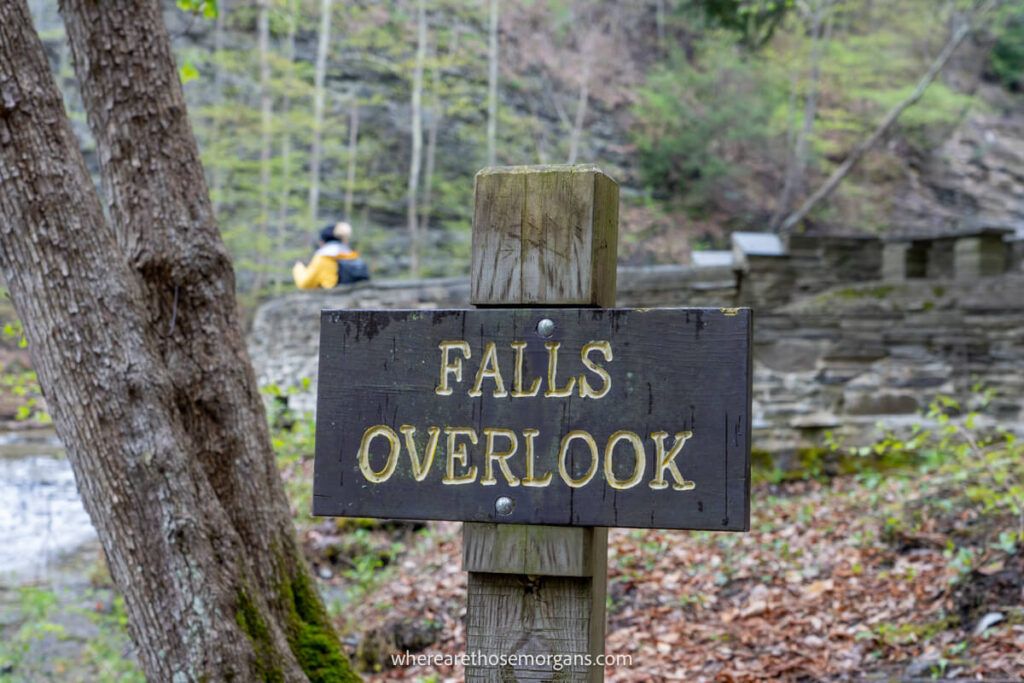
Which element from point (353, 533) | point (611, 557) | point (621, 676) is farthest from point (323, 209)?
point (621, 676)

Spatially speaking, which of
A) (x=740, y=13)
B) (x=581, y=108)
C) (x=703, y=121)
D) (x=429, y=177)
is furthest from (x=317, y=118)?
(x=740, y=13)

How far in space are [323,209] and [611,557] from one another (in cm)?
1957

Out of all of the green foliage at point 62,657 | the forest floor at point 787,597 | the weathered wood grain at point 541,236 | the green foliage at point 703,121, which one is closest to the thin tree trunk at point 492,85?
the green foliage at point 703,121

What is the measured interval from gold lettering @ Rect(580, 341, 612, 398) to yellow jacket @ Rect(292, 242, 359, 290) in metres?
11.3

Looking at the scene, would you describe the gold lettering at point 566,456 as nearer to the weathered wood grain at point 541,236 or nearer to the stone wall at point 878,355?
the weathered wood grain at point 541,236

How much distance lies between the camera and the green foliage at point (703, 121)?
77.3 ft

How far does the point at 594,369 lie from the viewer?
6.41 feet

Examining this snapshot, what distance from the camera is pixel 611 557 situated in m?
6.57

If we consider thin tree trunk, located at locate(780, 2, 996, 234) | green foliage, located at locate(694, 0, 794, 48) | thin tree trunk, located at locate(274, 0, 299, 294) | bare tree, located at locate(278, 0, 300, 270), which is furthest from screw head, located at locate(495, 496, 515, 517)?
bare tree, located at locate(278, 0, 300, 270)

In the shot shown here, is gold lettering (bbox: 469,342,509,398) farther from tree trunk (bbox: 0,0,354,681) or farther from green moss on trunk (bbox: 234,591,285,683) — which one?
green moss on trunk (bbox: 234,591,285,683)

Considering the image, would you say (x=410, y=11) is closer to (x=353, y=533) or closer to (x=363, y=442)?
(x=353, y=533)

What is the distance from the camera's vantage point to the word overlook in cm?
192

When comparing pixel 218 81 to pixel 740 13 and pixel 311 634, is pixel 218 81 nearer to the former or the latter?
pixel 740 13

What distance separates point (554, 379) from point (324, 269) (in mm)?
→ 11585
